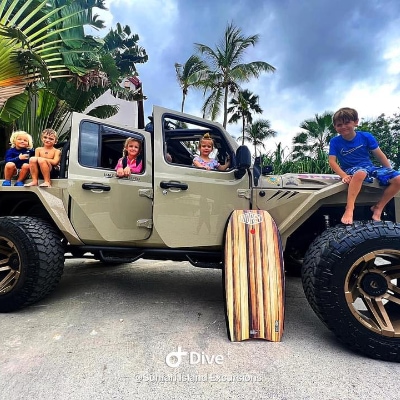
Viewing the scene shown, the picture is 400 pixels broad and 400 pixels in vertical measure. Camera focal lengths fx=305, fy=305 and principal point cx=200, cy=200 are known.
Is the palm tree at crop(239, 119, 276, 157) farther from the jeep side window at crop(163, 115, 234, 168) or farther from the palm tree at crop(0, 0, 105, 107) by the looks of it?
the jeep side window at crop(163, 115, 234, 168)

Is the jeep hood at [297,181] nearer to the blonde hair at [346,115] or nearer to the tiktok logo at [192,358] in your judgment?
the blonde hair at [346,115]

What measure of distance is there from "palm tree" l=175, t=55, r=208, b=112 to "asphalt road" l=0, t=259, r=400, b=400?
1757 cm

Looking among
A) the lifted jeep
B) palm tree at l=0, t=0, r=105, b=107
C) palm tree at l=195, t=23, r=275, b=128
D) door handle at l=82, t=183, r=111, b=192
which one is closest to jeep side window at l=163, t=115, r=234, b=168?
the lifted jeep

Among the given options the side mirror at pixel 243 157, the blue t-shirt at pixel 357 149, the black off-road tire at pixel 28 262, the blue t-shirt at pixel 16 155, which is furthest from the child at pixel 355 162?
the blue t-shirt at pixel 16 155

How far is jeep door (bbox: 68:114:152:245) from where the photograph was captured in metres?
2.99

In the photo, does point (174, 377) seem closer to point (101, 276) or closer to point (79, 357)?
point (79, 357)

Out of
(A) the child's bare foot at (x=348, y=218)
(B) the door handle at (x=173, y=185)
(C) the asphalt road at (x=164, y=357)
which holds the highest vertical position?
(B) the door handle at (x=173, y=185)

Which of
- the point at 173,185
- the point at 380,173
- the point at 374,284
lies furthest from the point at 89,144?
the point at 374,284

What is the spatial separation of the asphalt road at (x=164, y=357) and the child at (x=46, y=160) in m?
1.27

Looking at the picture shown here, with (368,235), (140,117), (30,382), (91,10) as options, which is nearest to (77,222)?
(30,382)

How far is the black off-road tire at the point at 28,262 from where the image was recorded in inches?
110

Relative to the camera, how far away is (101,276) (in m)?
4.14

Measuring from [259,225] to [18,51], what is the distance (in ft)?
18.9

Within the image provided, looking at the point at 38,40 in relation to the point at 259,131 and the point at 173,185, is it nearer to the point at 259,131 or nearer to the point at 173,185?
the point at 173,185
